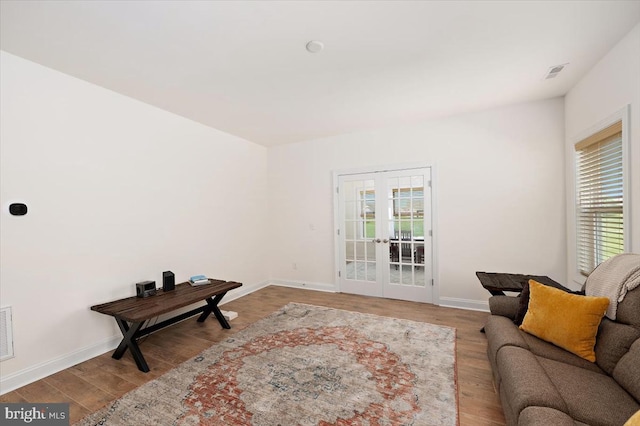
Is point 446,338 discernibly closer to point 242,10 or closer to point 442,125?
point 442,125

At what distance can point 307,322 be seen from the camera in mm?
3264

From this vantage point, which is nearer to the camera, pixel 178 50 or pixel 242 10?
pixel 242 10

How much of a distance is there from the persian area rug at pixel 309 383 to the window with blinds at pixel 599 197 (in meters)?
1.65

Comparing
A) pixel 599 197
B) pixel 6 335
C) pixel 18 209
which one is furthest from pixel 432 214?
pixel 6 335

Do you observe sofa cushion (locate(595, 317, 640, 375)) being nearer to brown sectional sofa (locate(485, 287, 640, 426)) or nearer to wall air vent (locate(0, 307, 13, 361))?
brown sectional sofa (locate(485, 287, 640, 426))

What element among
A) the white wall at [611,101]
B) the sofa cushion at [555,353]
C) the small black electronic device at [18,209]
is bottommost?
the sofa cushion at [555,353]

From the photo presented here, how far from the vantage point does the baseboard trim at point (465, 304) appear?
360cm

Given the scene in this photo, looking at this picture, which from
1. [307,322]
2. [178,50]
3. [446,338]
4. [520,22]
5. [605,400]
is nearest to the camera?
[605,400]

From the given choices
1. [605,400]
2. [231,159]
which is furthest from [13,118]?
[605,400]

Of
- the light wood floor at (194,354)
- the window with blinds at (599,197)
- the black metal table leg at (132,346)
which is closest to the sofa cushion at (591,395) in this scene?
the light wood floor at (194,354)

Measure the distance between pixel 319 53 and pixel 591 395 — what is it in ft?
9.10

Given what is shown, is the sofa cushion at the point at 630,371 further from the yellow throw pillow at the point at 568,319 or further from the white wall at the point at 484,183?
the white wall at the point at 484,183

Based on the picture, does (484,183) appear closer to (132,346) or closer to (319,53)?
(319,53)

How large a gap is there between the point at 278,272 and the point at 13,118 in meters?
3.97
